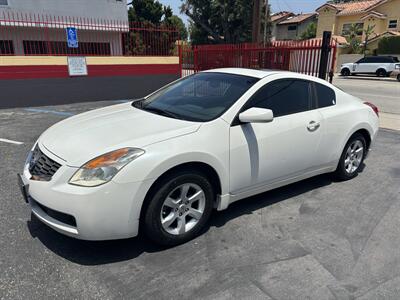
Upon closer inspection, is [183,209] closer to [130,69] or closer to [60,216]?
[60,216]

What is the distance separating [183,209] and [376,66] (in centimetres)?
2812

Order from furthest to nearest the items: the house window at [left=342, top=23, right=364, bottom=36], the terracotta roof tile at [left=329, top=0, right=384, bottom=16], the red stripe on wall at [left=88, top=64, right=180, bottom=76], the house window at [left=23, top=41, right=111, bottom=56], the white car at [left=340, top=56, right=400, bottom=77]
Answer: the terracotta roof tile at [left=329, top=0, right=384, bottom=16] → the house window at [left=342, top=23, right=364, bottom=36] → the white car at [left=340, top=56, right=400, bottom=77] → the house window at [left=23, top=41, right=111, bottom=56] → the red stripe on wall at [left=88, top=64, right=180, bottom=76]

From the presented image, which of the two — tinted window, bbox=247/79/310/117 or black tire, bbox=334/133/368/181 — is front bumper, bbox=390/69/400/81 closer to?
black tire, bbox=334/133/368/181

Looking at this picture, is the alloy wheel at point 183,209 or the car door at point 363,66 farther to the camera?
the car door at point 363,66

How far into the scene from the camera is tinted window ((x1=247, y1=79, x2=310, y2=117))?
354 centimetres

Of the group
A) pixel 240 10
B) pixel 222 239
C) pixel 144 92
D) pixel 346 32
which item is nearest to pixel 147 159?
pixel 222 239

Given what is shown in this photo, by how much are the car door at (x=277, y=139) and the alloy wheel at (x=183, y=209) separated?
15.2 inches

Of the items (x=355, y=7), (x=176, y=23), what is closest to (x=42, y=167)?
(x=176, y=23)

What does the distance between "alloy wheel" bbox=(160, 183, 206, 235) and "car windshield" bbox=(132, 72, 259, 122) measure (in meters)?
0.69

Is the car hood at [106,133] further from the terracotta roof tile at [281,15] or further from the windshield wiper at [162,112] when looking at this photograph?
the terracotta roof tile at [281,15]

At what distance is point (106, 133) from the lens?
3.00m

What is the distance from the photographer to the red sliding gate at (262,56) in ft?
29.1

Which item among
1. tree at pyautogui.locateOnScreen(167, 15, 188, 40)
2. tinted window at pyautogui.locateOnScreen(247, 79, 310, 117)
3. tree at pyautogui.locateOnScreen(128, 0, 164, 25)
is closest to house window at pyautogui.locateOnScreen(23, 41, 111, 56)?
tree at pyautogui.locateOnScreen(167, 15, 188, 40)

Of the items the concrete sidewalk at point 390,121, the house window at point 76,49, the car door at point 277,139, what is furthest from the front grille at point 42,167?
the house window at point 76,49
